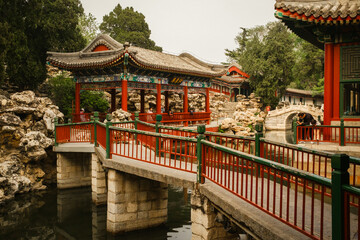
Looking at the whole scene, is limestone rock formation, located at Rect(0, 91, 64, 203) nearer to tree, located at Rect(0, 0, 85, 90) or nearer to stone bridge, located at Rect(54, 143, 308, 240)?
stone bridge, located at Rect(54, 143, 308, 240)

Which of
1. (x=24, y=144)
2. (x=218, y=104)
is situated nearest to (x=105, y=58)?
(x=24, y=144)

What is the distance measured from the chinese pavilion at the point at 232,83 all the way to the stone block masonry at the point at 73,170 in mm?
25160

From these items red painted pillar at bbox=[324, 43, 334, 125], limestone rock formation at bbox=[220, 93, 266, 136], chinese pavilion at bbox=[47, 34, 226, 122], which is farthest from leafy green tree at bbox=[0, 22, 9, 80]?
red painted pillar at bbox=[324, 43, 334, 125]

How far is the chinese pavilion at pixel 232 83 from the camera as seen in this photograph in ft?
122

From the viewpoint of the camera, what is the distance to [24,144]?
39.7 ft

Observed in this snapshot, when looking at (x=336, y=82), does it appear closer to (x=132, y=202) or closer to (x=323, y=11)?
(x=323, y=11)

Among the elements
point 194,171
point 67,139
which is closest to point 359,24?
point 194,171

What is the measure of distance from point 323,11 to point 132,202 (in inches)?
293

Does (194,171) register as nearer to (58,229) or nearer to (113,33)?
(58,229)

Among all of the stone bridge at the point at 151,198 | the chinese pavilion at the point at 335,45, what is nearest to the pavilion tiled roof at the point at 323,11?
the chinese pavilion at the point at 335,45

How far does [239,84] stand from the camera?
127 ft

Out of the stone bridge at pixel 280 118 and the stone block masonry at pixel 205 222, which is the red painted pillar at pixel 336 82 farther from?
the stone bridge at pixel 280 118

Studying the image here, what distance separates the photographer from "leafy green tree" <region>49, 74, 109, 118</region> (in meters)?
19.1

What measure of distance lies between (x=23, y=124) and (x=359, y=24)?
12.7m
